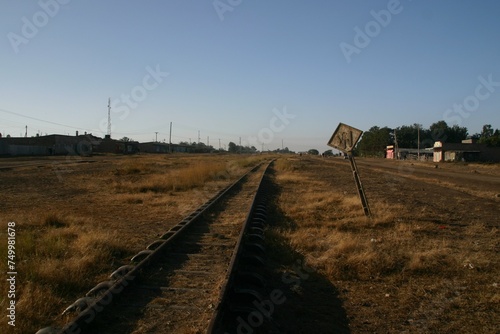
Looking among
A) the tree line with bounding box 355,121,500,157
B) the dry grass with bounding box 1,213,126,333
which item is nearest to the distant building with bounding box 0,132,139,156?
the dry grass with bounding box 1,213,126,333

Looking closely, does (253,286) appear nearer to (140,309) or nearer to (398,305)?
(140,309)

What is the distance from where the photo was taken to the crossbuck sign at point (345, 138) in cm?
1025

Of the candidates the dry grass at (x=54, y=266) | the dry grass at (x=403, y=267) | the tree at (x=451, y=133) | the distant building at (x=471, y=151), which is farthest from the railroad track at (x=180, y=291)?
the tree at (x=451, y=133)

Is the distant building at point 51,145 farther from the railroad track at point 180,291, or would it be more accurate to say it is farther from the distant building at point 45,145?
the railroad track at point 180,291

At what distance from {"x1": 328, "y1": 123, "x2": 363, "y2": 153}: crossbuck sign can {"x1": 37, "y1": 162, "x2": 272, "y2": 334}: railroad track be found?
418 centimetres

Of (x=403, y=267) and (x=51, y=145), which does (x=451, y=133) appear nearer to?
(x=51, y=145)

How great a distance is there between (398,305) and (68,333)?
3.53 metres

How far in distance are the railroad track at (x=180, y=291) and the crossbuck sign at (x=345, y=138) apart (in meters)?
4.18

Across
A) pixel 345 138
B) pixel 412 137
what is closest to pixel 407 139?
pixel 412 137

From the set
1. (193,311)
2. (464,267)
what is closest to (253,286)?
(193,311)

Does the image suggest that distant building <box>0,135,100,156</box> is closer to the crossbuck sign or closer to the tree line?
the crossbuck sign

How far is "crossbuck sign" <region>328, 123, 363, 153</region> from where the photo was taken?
10250mm

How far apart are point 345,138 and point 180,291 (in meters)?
7.02

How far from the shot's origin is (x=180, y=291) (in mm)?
4746
